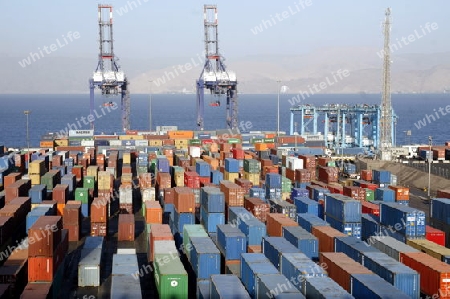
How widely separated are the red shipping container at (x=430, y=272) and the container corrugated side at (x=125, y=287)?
31.4ft

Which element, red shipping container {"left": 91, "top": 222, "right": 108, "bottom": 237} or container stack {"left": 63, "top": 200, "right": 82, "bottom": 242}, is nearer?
container stack {"left": 63, "top": 200, "right": 82, "bottom": 242}

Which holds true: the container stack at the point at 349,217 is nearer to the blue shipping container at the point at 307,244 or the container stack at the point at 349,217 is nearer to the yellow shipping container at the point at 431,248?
the yellow shipping container at the point at 431,248

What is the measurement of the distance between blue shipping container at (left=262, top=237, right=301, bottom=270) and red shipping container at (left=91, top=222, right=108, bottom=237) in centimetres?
1139

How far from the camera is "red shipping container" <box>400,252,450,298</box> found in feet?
69.2

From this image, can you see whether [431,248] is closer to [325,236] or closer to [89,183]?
[325,236]

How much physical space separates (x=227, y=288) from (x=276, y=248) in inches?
179

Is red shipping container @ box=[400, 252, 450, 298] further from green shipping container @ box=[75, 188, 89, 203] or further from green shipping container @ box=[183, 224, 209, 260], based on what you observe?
green shipping container @ box=[75, 188, 89, 203]

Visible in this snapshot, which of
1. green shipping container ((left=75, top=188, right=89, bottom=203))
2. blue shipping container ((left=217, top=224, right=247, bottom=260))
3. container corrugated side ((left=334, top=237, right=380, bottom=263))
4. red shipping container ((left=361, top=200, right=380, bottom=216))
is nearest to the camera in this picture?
container corrugated side ((left=334, top=237, right=380, bottom=263))

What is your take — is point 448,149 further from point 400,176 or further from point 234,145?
point 234,145

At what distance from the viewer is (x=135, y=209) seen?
138 ft

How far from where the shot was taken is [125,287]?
67.8ft

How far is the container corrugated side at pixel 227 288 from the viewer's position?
19.0 metres

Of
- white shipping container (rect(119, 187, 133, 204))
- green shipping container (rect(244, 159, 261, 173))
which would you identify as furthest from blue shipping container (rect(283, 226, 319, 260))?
green shipping container (rect(244, 159, 261, 173))

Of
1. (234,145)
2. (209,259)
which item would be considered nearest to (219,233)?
(209,259)
